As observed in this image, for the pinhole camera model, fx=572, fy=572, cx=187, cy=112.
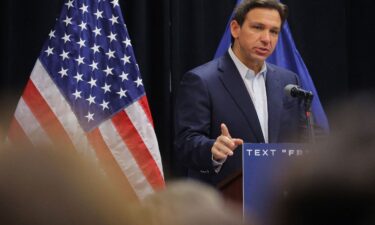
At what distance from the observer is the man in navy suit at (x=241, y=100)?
3135 millimetres

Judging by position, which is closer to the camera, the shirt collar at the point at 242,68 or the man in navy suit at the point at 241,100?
the man in navy suit at the point at 241,100

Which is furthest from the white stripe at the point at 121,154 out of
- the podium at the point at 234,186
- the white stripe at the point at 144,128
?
the podium at the point at 234,186

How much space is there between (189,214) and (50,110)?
10.6ft

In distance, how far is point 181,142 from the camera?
306 centimetres

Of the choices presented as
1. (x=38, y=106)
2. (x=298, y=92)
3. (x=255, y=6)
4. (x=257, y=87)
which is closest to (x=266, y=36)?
(x=255, y=6)

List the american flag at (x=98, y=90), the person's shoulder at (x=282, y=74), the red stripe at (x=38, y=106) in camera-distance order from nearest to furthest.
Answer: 1. the person's shoulder at (x=282, y=74)
2. the red stripe at (x=38, y=106)
3. the american flag at (x=98, y=90)

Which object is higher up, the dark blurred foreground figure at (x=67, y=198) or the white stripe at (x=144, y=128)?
the dark blurred foreground figure at (x=67, y=198)

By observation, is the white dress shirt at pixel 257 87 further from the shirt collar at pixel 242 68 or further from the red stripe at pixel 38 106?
the red stripe at pixel 38 106

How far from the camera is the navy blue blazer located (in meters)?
3.13

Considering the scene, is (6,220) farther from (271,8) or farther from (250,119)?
(271,8)

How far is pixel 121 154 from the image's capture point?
12.4 feet

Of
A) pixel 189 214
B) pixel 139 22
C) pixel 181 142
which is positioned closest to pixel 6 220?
pixel 189 214

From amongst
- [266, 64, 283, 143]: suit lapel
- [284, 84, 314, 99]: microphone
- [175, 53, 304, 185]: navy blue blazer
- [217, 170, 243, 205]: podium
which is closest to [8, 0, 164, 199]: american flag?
[175, 53, 304, 185]: navy blue blazer

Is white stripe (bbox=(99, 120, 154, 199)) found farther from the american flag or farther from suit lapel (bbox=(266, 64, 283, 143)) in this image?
suit lapel (bbox=(266, 64, 283, 143))
